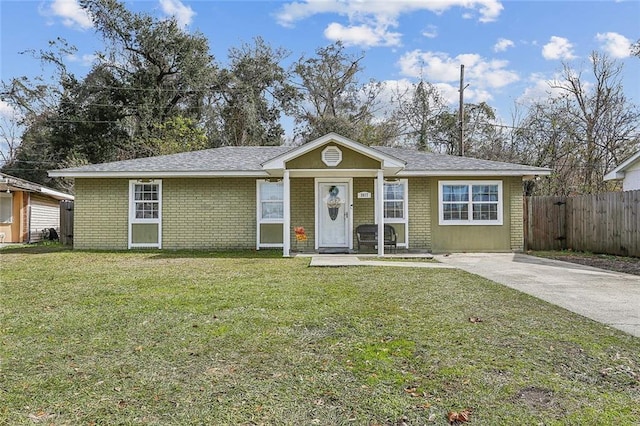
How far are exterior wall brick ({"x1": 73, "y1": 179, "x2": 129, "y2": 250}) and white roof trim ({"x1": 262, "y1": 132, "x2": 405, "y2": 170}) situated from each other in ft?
17.3

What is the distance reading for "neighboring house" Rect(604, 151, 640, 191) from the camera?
46.1 ft

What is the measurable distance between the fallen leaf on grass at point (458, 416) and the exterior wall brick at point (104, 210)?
42.0 ft

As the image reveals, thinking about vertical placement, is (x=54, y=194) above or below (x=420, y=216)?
above

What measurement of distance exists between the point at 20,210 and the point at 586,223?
873 inches

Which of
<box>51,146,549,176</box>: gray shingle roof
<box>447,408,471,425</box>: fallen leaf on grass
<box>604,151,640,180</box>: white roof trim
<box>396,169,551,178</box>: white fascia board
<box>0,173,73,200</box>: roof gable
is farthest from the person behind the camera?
<box>0,173,73,200</box>: roof gable

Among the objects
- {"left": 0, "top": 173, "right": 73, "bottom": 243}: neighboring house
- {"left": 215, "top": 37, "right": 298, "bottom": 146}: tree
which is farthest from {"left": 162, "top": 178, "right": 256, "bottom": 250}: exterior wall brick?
{"left": 215, "top": 37, "right": 298, "bottom": 146}: tree

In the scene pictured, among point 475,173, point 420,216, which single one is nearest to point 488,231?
point 475,173

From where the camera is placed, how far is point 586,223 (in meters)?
13.3

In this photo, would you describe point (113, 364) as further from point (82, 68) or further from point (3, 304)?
point (82, 68)

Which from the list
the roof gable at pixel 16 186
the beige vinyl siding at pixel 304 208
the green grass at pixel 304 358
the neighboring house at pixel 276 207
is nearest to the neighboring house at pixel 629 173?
the neighboring house at pixel 276 207

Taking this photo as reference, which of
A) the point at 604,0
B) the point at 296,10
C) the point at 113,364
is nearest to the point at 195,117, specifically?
the point at 296,10

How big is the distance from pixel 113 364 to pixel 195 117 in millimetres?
26842

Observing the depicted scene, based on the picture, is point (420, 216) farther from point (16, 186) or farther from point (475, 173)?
point (16, 186)

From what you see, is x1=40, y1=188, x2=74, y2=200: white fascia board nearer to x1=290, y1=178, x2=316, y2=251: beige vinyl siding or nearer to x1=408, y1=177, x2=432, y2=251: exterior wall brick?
x1=290, y1=178, x2=316, y2=251: beige vinyl siding
